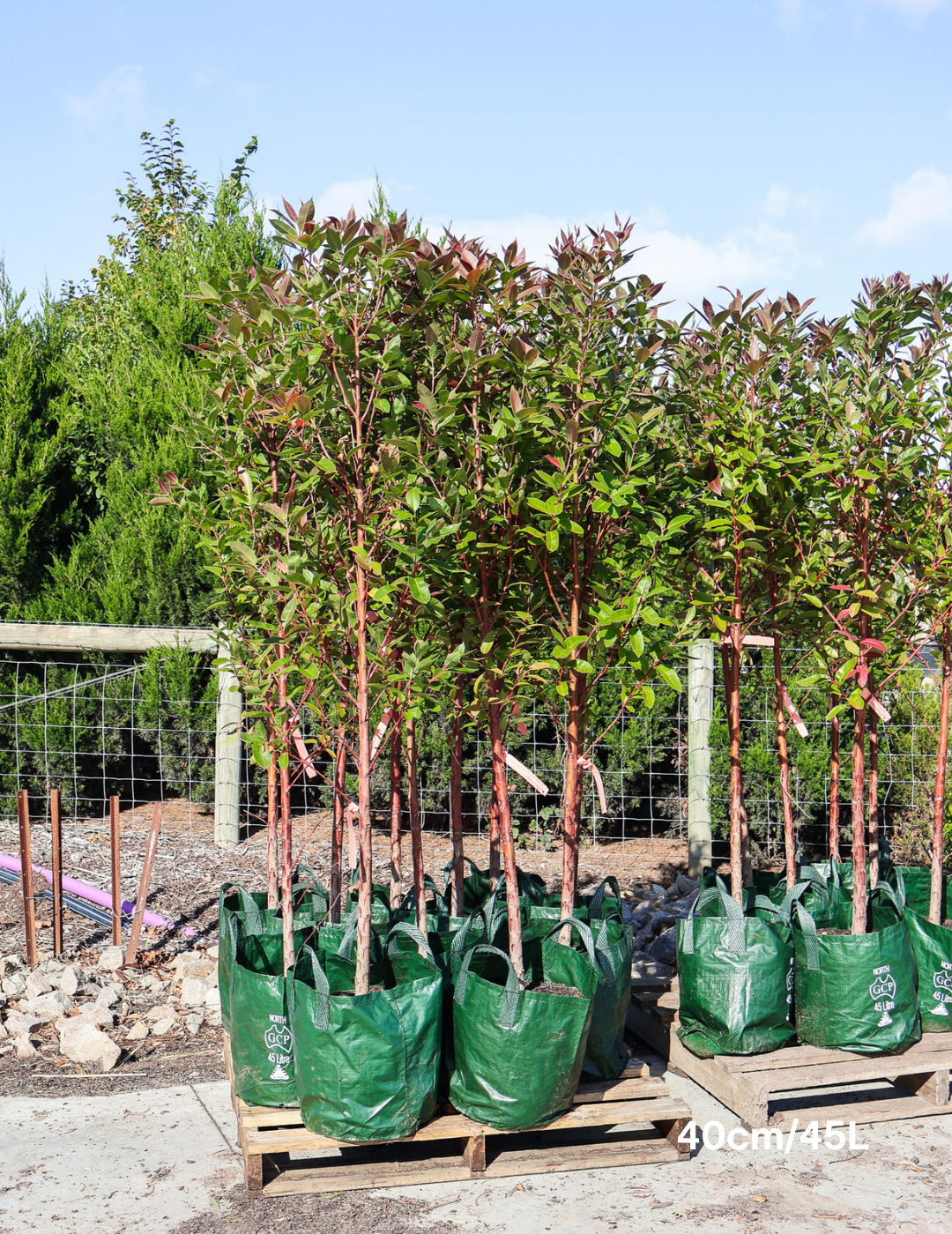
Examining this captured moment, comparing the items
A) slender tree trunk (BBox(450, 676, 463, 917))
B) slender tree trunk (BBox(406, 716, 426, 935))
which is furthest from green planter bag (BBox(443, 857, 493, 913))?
slender tree trunk (BBox(406, 716, 426, 935))

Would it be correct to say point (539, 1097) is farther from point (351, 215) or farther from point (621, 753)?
point (621, 753)

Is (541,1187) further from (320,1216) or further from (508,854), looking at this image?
(508,854)

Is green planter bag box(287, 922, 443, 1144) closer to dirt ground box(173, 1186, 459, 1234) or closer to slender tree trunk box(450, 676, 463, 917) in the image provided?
dirt ground box(173, 1186, 459, 1234)

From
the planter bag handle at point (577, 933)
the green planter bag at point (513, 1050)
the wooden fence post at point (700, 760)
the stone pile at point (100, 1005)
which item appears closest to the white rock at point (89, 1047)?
the stone pile at point (100, 1005)

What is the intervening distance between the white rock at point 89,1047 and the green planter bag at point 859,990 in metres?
2.43

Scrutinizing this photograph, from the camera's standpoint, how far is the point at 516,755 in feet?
21.6

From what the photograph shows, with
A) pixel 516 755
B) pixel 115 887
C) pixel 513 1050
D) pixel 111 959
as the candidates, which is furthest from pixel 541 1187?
pixel 516 755

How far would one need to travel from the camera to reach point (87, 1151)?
9.92 ft

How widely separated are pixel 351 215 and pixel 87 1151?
110 inches

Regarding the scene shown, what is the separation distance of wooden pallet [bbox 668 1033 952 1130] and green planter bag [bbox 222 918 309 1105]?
134 cm

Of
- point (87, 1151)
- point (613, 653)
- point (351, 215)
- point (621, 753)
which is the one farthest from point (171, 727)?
point (351, 215)

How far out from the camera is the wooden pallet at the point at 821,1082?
3145mm

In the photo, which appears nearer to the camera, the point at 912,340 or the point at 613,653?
the point at 613,653

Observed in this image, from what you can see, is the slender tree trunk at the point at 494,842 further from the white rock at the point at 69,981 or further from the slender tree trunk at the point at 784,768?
the white rock at the point at 69,981
